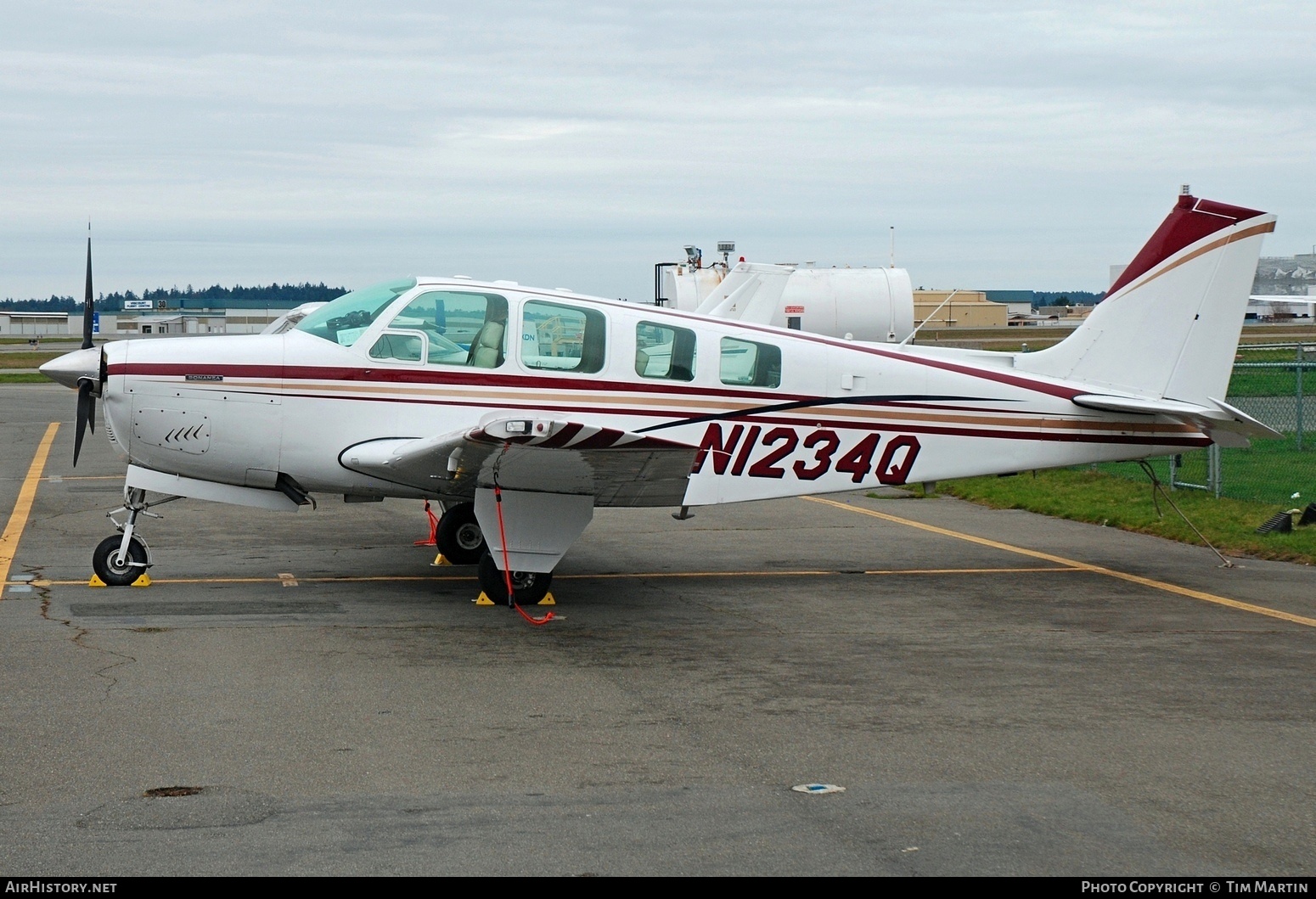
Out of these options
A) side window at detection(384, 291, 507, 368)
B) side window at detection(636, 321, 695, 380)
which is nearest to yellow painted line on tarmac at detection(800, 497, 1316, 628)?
side window at detection(636, 321, 695, 380)

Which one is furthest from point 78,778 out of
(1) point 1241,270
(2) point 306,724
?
(1) point 1241,270

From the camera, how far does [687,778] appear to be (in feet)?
18.1

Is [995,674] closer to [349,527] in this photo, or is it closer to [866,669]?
[866,669]

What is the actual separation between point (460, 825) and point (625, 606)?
476 centimetres

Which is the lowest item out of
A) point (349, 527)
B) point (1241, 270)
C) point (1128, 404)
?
point (349, 527)

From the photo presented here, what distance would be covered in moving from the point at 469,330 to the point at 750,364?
2.19 metres

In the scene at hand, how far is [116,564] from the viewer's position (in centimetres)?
988

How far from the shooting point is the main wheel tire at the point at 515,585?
9.46 metres

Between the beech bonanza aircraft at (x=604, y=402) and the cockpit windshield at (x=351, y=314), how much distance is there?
20 mm

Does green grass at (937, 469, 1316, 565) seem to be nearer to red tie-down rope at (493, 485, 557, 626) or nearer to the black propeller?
red tie-down rope at (493, 485, 557, 626)

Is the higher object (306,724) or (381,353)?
(381,353)

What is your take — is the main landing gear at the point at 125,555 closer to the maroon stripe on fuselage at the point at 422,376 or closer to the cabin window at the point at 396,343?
the maroon stripe on fuselage at the point at 422,376

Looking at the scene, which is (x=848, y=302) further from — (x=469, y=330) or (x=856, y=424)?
(x=469, y=330)

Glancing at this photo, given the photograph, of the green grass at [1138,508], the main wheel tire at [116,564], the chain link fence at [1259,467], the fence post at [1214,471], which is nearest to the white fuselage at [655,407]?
the main wheel tire at [116,564]
